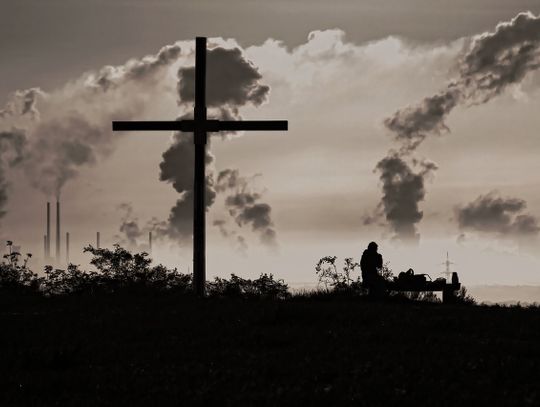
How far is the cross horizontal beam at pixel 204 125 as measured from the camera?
2920cm

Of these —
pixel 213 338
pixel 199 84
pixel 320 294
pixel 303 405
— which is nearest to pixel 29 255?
pixel 199 84

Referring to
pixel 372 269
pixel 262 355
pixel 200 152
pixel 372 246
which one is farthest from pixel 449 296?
pixel 262 355

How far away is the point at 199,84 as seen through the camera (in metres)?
29.2

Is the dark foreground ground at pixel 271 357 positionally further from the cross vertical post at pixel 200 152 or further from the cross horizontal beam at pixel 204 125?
the cross horizontal beam at pixel 204 125

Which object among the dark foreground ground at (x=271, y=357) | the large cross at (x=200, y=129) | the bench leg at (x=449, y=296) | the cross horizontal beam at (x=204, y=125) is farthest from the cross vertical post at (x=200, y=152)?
the bench leg at (x=449, y=296)

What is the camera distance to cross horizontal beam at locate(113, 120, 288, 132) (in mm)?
29203

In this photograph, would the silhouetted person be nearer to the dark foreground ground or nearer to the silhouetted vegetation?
the silhouetted vegetation

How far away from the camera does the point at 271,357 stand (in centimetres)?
1393

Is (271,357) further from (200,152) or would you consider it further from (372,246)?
(200,152)

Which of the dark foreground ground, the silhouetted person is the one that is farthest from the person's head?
the dark foreground ground

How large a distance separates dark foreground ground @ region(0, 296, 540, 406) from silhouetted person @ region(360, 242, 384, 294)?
6.91 metres

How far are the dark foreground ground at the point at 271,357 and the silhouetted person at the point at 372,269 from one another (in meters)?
6.91

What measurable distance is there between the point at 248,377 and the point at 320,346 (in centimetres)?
293

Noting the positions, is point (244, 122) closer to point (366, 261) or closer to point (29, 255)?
point (366, 261)
